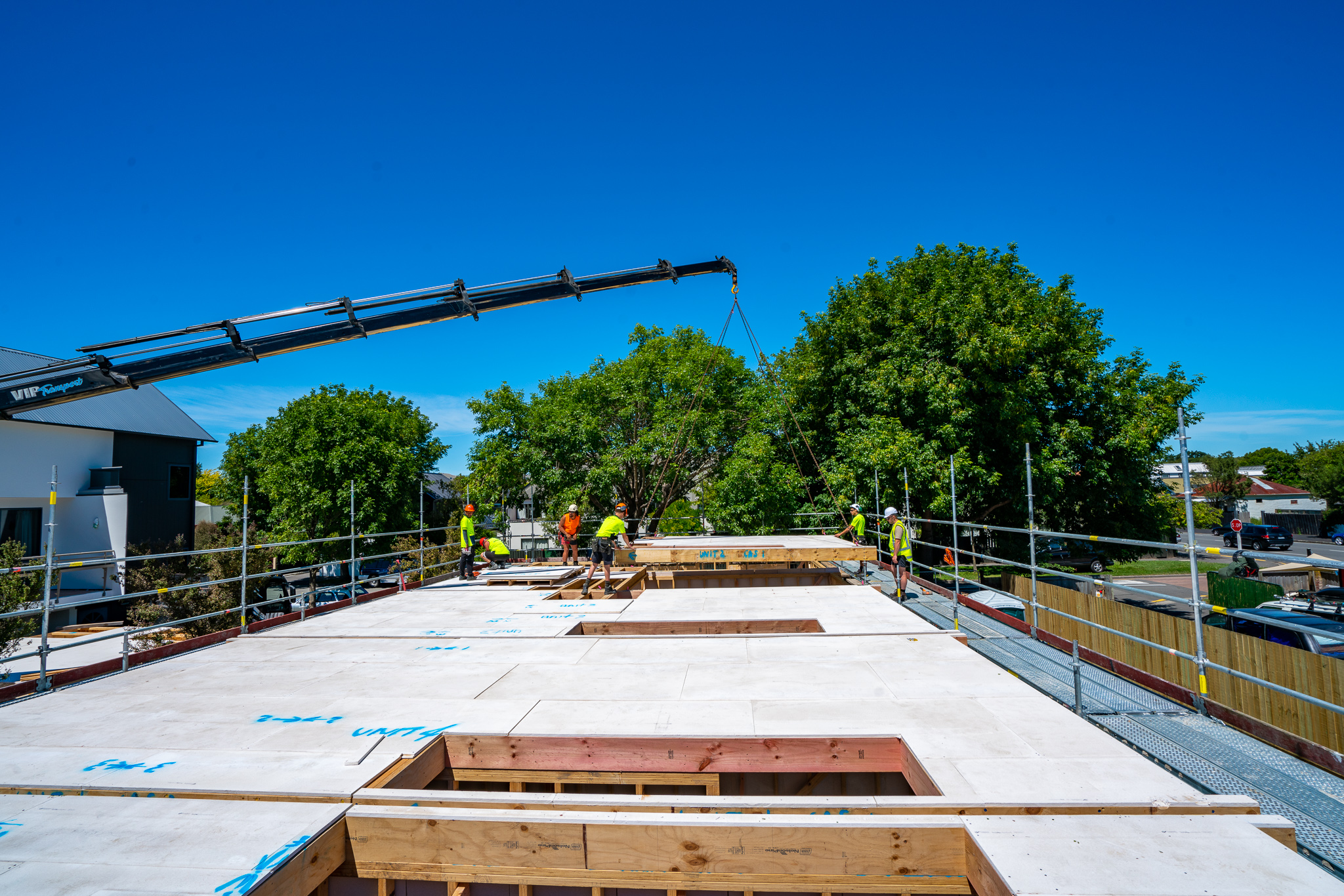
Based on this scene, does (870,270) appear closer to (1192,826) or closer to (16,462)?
(1192,826)

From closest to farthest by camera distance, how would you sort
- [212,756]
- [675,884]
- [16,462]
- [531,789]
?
[675,884], [212,756], [531,789], [16,462]

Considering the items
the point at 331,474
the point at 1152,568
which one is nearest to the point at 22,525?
the point at 331,474

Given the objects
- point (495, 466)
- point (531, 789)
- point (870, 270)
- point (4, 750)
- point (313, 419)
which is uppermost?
point (870, 270)

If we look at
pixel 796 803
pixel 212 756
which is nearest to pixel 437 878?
pixel 796 803

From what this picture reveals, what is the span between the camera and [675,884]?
11.2ft

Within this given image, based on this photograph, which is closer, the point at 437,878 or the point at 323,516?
the point at 437,878

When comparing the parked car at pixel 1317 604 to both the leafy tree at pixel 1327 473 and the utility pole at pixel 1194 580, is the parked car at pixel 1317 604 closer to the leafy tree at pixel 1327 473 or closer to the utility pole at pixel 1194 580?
the utility pole at pixel 1194 580

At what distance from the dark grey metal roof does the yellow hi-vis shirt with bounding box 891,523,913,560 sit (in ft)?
84.7

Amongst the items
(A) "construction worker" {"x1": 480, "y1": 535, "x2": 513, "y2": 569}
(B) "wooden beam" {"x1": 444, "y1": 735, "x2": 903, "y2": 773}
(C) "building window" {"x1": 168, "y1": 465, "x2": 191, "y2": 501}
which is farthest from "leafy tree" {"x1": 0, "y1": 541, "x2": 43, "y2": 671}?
(C) "building window" {"x1": 168, "y1": 465, "x2": 191, "y2": 501}

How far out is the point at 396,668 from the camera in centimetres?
734

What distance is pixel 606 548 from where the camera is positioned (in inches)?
513

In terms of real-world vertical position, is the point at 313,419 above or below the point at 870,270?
below

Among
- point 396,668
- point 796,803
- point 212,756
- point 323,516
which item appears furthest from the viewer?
point 323,516

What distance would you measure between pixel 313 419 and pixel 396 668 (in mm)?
27025
